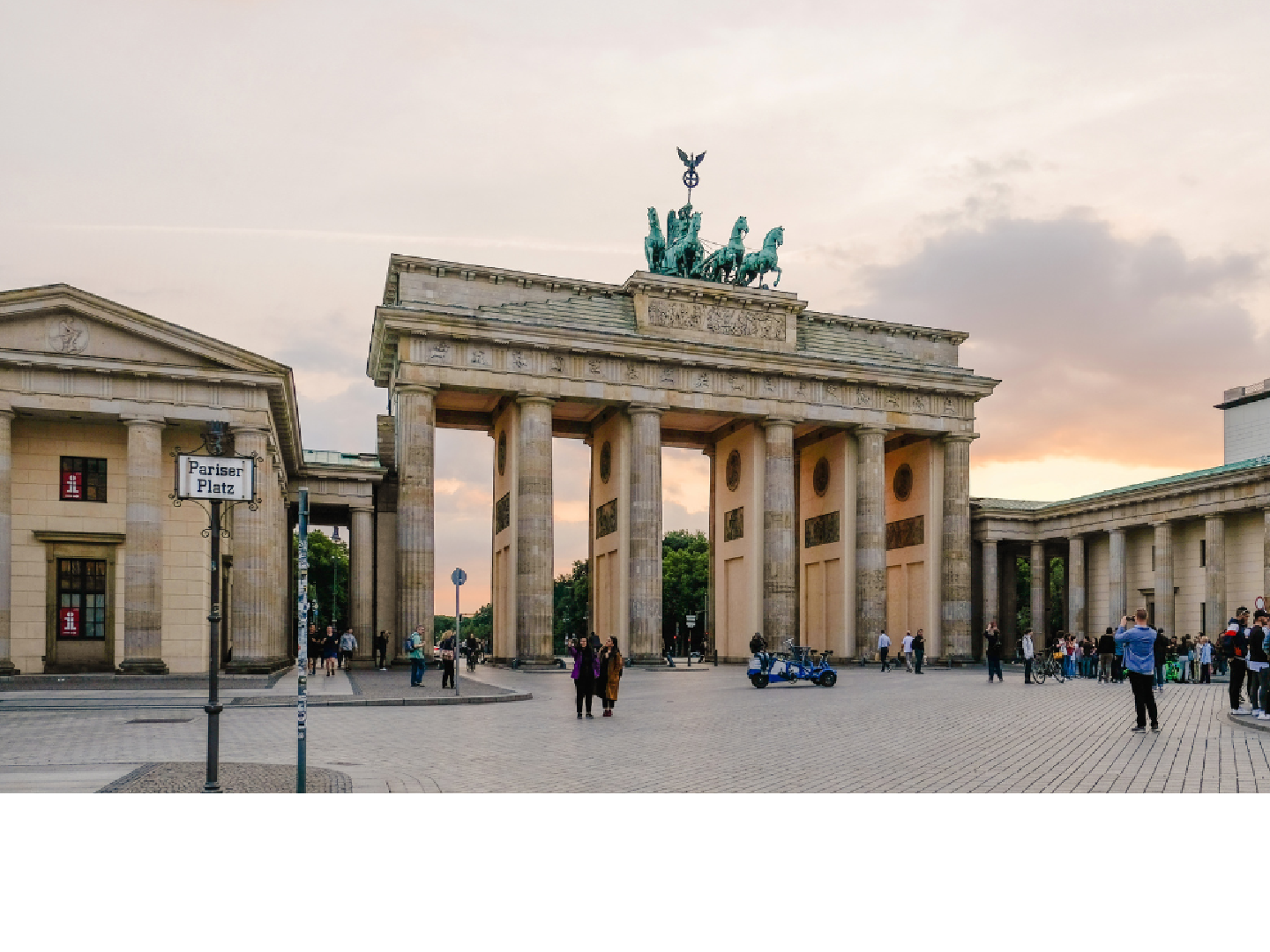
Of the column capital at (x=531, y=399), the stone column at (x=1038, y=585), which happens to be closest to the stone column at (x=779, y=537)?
the column capital at (x=531, y=399)

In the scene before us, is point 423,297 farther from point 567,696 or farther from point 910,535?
point 910,535

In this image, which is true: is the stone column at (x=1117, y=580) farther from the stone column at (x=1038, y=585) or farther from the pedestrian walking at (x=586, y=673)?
the pedestrian walking at (x=586, y=673)

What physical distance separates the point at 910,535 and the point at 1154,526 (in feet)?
42.8

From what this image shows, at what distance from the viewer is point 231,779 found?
13.2 metres

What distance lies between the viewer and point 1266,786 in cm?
1303

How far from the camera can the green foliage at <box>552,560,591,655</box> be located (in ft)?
408

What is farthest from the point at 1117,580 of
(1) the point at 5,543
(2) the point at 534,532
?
(1) the point at 5,543

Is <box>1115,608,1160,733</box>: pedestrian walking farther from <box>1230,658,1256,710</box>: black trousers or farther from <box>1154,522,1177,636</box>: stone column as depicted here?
<box>1154,522,1177,636</box>: stone column

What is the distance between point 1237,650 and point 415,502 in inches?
1450

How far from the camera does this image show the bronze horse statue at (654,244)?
6119 cm

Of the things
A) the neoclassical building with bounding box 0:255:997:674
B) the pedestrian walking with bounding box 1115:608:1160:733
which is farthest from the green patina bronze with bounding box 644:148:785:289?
the pedestrian walking with bounding box 1115:608:1160:733

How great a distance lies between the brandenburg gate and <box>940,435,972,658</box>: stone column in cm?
11

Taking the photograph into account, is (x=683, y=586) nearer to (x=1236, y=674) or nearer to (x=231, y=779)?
(x=1236, y=674)
